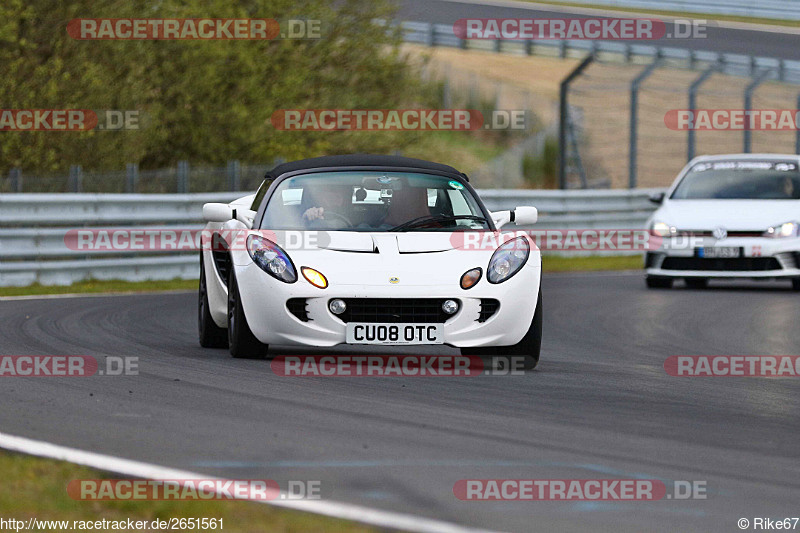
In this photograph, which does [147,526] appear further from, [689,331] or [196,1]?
[196,1]

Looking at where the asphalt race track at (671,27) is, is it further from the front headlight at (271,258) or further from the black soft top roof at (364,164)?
the front headlight at (271,258)

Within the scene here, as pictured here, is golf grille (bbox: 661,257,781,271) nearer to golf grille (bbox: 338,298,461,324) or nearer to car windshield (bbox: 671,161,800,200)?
car windshield (bbox: 671,161,800,200)

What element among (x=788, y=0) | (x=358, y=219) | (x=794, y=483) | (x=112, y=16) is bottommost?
(x=794, y=483)

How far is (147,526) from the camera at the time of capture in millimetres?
4816

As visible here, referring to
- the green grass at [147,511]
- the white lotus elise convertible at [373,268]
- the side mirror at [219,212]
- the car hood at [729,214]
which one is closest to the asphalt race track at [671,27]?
the car hood at [729,214]

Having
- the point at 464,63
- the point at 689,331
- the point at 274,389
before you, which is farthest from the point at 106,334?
the point at 464,63

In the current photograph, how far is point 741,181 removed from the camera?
18.4 metres

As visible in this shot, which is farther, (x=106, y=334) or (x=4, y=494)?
(x=106, y=334)

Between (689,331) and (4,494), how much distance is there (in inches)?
325

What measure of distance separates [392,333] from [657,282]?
9.44 metres

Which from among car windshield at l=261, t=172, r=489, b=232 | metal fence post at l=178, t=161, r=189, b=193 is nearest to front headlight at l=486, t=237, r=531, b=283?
car windshield at l=261, t=172, r=489, b=232

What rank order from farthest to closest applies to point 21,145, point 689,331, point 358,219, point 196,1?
1. point 196,1
2. point 21,145
3. point 689,331
4. point 358,219

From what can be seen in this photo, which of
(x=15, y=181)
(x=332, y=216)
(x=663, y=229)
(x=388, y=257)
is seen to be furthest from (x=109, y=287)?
(x=388, y=257)

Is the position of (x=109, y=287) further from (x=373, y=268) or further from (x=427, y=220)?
(x=373, y=268)
